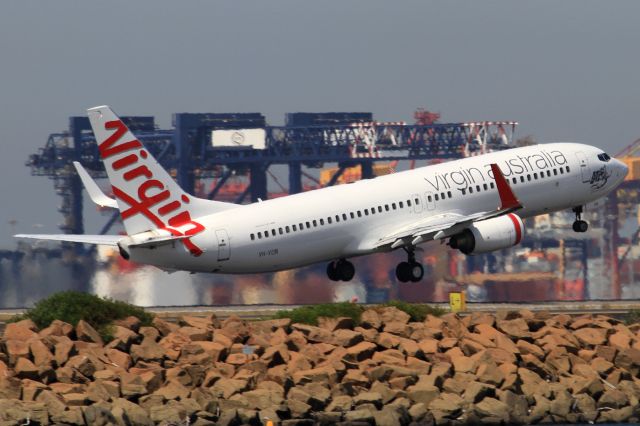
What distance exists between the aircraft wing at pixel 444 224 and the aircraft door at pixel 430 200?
45 cm

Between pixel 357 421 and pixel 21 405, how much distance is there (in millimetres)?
9583

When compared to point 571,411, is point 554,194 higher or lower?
higher

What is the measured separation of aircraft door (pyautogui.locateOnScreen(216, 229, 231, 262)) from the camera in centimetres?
6122

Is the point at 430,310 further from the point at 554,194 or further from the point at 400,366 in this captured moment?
the point at 554,194

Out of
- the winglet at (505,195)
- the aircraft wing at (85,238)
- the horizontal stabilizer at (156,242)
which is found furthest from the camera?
the winglet at (505,195)

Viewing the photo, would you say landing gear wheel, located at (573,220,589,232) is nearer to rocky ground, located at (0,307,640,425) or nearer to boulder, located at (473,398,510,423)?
rocky ground, located at (0,307,640,425)

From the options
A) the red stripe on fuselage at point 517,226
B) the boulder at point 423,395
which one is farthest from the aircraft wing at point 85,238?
the boulder at point 423,395

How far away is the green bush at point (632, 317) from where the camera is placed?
58938 millimetres

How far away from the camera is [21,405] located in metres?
44.0

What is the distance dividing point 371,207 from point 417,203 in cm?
233

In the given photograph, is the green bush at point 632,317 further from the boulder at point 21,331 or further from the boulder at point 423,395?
the boulder at point 21,331

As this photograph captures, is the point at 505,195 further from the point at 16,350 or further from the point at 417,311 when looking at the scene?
the point at 16,350

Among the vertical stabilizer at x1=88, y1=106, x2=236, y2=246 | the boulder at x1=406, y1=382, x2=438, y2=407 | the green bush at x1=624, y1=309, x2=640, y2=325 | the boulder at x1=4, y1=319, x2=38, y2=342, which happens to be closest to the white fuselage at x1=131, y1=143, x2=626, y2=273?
the vertical stabilizer at x1=88, y1=106, x2=236, y2=246

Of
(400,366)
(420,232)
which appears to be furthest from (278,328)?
(420,232)
